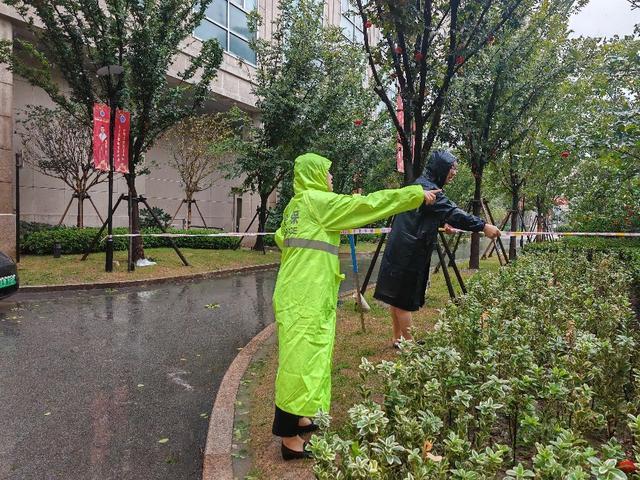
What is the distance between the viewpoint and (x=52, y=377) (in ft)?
14.3

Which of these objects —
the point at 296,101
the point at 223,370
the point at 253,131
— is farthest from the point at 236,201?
the point at 223,370

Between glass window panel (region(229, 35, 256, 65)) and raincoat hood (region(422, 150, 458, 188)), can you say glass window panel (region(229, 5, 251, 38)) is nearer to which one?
glass window panel (region(229, 35, 256, 65))

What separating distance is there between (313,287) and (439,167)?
2281 millimetres

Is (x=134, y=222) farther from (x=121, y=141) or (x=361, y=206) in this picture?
(x=361, y=206)

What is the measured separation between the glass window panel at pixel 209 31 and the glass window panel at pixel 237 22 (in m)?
0.63

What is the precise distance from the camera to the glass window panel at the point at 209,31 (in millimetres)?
17508

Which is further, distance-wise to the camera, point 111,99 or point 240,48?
point 240,48

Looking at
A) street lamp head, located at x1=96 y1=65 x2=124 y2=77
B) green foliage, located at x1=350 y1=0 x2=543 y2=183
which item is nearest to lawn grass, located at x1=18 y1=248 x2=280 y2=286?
street lamp head, located at x1=96 y1=65 x2=124 y2=77

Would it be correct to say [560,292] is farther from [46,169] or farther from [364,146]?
[46,169]

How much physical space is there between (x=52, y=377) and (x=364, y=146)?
44.2 feet

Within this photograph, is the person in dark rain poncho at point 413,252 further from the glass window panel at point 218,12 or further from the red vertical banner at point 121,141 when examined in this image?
the glass window panel at point 218,12

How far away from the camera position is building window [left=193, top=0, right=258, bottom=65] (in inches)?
704

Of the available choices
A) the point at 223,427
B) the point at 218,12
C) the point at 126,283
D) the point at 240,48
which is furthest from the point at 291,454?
the point at 240,48

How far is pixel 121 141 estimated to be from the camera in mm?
10227
